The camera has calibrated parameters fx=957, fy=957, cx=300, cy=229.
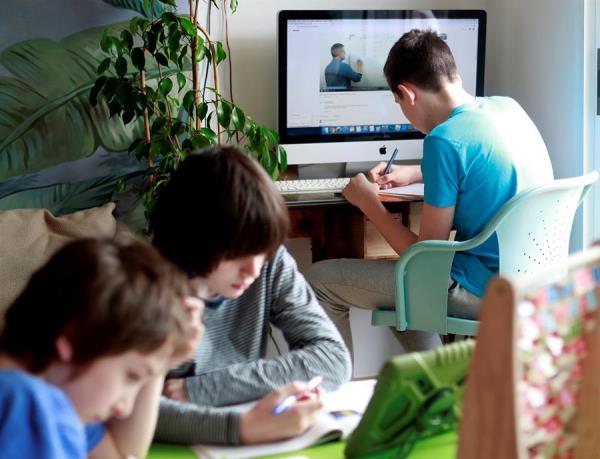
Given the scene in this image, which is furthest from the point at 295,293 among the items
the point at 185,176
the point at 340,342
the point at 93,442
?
the point at 93,442

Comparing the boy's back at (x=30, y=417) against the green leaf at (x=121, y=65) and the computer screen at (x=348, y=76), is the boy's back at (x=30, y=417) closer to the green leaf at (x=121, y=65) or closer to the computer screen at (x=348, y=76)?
the green leaf at (x=121, y=65)

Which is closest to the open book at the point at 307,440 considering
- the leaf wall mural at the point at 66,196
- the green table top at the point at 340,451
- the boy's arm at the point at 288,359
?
the green table top at the point at 340,451

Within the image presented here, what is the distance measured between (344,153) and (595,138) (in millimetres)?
844

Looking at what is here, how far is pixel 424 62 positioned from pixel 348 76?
2.00ft

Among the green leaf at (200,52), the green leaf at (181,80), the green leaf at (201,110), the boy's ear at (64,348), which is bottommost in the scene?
the boy's ear at (64,348)

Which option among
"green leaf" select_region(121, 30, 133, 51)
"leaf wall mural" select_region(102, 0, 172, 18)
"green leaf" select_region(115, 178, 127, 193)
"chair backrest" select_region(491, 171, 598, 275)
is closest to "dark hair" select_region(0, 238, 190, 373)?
"chair backrest" select_region(491, 171, 598, 275)

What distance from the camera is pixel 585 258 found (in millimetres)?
1065

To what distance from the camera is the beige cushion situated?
2.49m

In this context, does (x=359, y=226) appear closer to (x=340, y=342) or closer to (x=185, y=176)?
(x=340, y=342)

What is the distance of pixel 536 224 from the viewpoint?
251 centimetres

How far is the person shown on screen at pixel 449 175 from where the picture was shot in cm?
256

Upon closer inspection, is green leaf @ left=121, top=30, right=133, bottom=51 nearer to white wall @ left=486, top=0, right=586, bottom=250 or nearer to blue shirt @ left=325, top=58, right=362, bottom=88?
blue shirt @ left=325, top=58, right=362, bottom=88

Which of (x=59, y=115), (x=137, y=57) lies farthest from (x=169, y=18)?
(x=59, y=115)

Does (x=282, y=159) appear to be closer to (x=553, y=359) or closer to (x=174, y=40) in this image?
(x=174, y=40)
